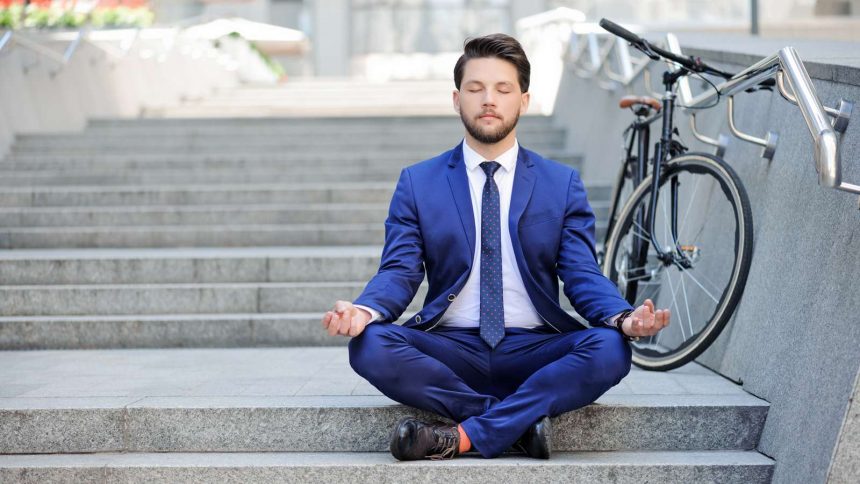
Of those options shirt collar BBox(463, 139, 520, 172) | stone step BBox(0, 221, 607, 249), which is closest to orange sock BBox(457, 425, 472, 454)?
shirt collar BBox(463, 139, 520, 172)

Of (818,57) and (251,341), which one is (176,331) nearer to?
(251,341)

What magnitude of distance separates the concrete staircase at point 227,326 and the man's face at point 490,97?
3.50 ft

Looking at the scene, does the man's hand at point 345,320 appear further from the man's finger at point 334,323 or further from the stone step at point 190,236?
the stone step at point 190,236

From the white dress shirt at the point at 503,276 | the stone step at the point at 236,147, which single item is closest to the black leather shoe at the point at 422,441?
the white dress shirt at the point at 503,276

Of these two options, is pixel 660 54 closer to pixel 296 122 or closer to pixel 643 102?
pixel 643 102

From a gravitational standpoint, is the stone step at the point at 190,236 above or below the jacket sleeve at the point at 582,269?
below

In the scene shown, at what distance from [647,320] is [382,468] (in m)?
1.05

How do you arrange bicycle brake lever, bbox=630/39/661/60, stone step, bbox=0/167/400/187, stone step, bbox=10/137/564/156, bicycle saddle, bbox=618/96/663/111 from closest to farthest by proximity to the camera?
bicycle brake lever, bbox=630/39/661/60 → bicycle saddle, bbox=618/96/663/111 → stone step, bbox=0/167/400/187 → stone step, bbox=10/137/564/156

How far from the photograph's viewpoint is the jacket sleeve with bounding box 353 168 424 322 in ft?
12.4

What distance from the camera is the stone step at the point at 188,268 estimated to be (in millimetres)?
6641

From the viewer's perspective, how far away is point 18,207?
332 inches

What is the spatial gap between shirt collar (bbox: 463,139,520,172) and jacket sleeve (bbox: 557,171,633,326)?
0.23 meters

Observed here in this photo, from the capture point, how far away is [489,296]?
3910 millimetres

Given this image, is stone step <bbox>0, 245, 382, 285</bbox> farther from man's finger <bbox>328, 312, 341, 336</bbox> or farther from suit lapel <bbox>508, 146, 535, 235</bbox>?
man's finger <bbox>328, 312, 341, 336</bbox>
